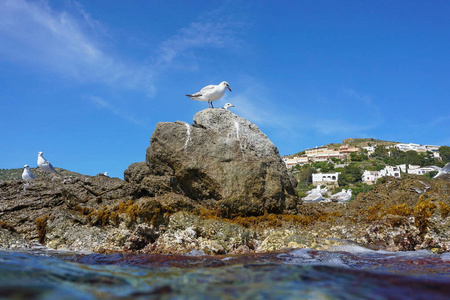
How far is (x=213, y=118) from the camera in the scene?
10.6 metres

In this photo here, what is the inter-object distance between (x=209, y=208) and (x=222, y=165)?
1303mm

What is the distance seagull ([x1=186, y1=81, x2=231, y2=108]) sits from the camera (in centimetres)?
1266

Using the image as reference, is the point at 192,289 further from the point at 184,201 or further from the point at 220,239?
the point at 184,201

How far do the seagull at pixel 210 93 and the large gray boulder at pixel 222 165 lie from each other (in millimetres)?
1908

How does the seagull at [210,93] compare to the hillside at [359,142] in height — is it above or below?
below

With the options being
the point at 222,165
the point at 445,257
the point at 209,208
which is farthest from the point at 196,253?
the point at 445,257

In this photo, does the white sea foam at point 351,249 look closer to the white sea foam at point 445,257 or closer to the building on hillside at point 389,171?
the white sea foam at point 445,257

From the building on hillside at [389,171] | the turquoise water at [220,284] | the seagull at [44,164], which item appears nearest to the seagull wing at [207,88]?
the turquoise water at [220,284]

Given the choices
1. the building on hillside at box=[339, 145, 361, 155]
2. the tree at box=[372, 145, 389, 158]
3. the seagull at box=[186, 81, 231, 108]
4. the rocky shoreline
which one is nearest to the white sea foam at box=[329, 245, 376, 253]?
the rocky shoreline

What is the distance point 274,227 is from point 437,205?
411 centimetres

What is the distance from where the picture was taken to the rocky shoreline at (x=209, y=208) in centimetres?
783

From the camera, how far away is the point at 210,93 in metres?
12.6

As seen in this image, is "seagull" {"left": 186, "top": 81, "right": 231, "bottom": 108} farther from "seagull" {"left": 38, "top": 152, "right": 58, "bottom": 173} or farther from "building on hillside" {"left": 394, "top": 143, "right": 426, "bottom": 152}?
"building on hillside" {"left": 394, "top": 143, "right": 426, "bottom": 152}

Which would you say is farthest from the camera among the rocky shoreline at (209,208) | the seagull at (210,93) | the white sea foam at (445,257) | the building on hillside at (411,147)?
the building on hillside at (411,147)
